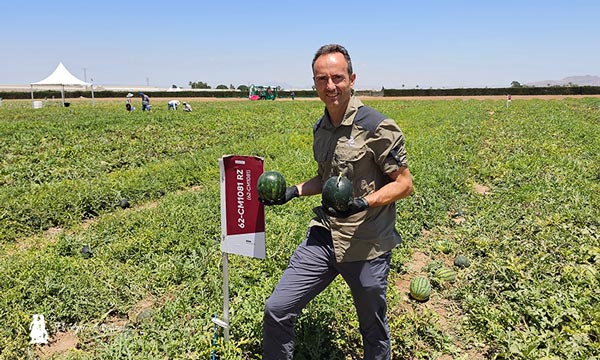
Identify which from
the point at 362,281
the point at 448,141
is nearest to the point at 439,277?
the point at 362,281

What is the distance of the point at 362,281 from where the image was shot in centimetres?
300

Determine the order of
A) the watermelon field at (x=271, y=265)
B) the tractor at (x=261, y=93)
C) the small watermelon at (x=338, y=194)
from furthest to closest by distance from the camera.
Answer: the tractor at (x=261, y=93)
the watermelon field at (x=271, y=265)
the small watermelon at (x=338, y=194)

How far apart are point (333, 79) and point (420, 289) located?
3040 mm

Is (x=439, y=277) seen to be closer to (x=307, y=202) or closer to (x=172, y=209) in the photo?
(x=307, y=202)

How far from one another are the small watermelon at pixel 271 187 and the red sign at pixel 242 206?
0.22 meters

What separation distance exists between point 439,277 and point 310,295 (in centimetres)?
291

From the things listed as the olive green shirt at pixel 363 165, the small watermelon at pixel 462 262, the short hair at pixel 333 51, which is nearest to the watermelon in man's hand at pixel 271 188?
the olive green shirt at pixel 363 165

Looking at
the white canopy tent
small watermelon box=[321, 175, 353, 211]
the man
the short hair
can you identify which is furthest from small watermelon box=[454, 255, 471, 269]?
the white canopy tent

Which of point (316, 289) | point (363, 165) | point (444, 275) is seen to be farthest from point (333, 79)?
point (444, 275)

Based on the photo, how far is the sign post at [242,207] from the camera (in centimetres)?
331

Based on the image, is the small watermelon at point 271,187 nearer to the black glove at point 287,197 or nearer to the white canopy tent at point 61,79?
the black glove at point 287,197

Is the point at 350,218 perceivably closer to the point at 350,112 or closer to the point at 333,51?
the point at 350,112

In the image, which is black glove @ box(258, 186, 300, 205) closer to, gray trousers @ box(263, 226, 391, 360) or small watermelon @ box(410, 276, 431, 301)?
gray trousers @ box(263, 226, 391, 360)

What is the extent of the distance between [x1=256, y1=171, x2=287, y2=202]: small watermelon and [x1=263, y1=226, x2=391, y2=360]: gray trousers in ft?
1.31
